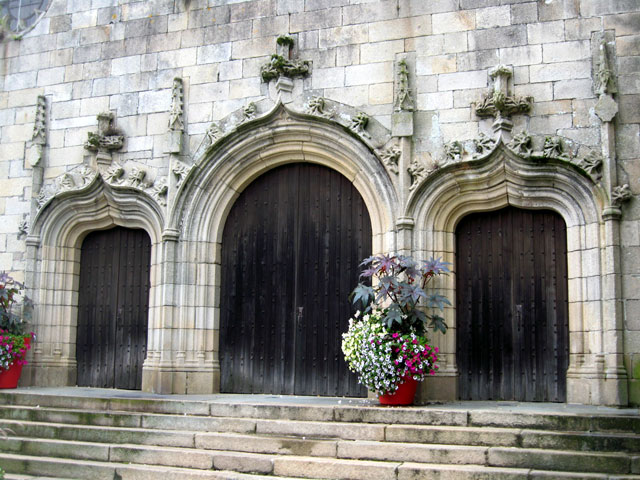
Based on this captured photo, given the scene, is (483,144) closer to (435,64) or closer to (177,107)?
(435,64)

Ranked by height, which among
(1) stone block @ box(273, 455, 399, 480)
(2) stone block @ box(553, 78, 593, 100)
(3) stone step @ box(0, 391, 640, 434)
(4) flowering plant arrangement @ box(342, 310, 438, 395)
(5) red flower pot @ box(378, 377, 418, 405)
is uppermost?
(2) stone block @ box(553, 78, 593, 100)

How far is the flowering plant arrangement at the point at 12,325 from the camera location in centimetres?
1055

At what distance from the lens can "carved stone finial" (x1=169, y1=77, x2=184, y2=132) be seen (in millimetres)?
10781

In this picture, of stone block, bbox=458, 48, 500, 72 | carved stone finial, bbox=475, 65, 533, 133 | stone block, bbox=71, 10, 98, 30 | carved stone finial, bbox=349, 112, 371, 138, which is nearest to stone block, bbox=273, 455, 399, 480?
carved stone finial, bbox=349, 112, 371, 138

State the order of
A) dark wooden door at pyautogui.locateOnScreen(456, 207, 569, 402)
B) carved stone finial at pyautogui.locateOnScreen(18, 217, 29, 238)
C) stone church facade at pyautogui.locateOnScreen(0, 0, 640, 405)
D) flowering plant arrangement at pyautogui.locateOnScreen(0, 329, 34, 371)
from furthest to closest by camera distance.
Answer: carved stone finial at pyautogui.locateOnScreen(18, 217, 29, 238)
flowering plant arrangement at pyautogui.locateOnScreen(0, 329, 34, 371)
dark wooden door at pyautogui.locateOnScreen(456, 207, 569, 402)
stone church facade at pyautogui.locateOnScreen(0, 0, 640, 405)

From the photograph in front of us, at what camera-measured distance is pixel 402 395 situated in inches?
340

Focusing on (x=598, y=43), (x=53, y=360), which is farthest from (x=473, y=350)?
(x=53, y=360)

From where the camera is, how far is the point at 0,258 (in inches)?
462

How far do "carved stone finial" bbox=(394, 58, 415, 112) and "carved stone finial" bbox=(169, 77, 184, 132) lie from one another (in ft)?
9.99

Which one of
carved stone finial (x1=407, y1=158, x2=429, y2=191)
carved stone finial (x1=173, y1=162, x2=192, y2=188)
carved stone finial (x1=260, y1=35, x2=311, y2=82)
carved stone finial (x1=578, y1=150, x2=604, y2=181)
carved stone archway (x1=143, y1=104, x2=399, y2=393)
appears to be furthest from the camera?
carved stone finial (x1=173, y1=162, x2=192, y2=188)

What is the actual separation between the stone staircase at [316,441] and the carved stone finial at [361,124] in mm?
3353

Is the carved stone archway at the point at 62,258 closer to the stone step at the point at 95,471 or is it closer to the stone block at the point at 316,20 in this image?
the stone step at the point at 95,471

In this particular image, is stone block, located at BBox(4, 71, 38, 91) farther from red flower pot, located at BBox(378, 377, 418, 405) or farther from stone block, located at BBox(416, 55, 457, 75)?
red flower pot, located at BBox(378, 377, 418, 405)

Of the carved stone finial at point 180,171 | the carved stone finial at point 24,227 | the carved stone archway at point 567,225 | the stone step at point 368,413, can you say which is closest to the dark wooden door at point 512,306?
the carved stone archway at point 567,225
